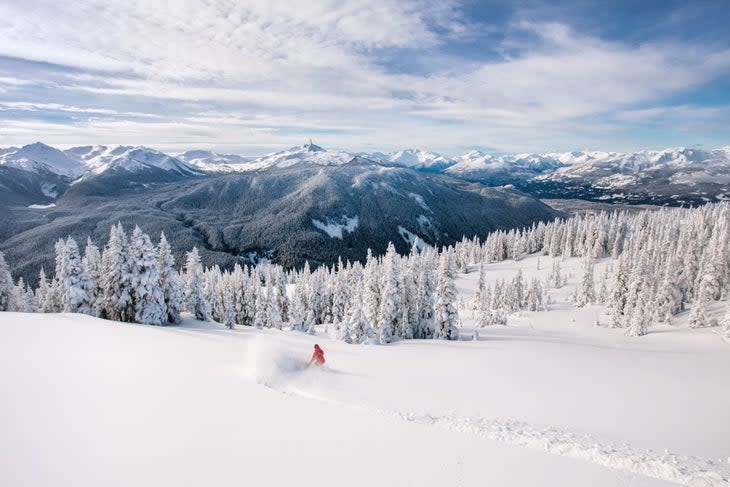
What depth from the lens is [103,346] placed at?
17141 millimetres

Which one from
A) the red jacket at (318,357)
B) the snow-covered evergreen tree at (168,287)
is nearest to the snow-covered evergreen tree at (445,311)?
the red jacket at (318,357)

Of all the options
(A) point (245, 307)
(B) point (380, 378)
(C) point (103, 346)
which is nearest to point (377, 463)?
(B) point (380, 378)

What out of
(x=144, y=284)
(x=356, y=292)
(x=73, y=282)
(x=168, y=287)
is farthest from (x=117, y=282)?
(x=356, y=292)

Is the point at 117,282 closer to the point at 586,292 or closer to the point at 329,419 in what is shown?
the point at 329,419

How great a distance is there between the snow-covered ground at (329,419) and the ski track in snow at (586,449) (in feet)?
0.17

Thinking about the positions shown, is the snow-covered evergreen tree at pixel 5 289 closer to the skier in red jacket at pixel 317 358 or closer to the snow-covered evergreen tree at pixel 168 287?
the snow-covered evergreen tree at pixel 168 287

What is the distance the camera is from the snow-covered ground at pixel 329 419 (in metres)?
7.93

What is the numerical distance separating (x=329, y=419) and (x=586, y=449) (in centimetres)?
740

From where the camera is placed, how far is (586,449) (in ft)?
32.6

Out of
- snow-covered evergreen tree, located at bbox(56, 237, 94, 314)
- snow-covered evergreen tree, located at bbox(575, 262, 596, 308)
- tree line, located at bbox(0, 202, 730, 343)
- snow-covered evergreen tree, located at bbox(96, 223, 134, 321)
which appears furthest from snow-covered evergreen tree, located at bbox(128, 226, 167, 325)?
snow-covered evergreen tree, located at bbox(575, 262, 596, 308)

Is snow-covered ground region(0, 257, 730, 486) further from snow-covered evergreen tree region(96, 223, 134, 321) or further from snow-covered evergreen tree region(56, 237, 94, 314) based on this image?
snow-covered evergreen tree region(56, 237, 94, 314)

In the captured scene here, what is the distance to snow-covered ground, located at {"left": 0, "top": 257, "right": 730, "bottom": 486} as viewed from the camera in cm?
793

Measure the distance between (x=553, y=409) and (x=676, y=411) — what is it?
17.0 ft

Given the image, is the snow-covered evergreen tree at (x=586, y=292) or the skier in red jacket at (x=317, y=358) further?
the snow-covered evergreen tree at (x=586, y=292)
